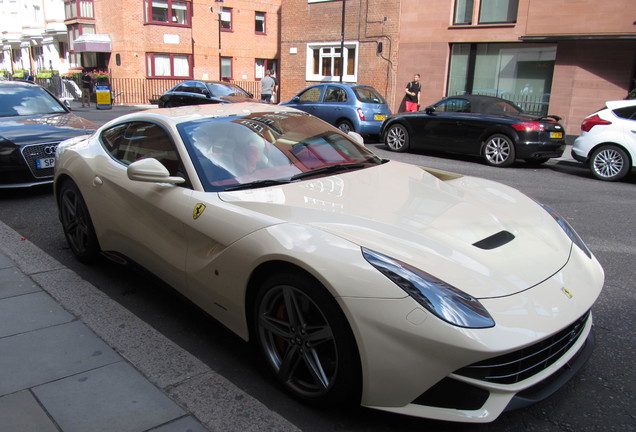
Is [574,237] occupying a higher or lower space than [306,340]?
higher

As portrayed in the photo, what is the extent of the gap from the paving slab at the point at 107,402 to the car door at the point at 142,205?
2.41 feet

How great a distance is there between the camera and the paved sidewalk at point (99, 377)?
247cm

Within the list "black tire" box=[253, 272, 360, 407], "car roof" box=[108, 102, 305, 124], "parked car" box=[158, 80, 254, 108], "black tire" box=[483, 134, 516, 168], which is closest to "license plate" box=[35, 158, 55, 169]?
"car roof" box=[108, 102, 305, 124]

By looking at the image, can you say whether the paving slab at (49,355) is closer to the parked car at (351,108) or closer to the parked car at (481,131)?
the parked car at (481,131)

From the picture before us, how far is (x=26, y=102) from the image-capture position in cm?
808

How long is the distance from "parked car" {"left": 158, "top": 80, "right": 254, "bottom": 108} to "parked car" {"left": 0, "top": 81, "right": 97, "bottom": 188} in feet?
31.9

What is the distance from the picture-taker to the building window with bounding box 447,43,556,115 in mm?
16953

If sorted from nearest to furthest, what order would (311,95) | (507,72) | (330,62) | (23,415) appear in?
(23,415) → (311,95) → (507,72) → (330,62)

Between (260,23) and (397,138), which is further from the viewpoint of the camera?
(260,23)

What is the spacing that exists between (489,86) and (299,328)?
57.8 ft

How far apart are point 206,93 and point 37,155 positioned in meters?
12.0

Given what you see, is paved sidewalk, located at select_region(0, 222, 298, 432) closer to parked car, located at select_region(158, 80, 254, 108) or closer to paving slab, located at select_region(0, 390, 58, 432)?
paving slab, located at select_region(0, 390, 58, 432)

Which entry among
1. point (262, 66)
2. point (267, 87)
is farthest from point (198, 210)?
point (262, 66)

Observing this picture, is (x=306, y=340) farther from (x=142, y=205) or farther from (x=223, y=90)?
(x=223, y=90)
